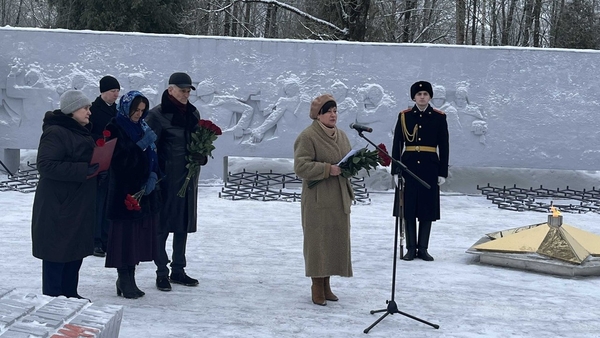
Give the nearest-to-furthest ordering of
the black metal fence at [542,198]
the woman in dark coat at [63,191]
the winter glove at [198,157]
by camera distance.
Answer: the woman in dark coat at [63,191] → the winter glove at [198,157] → the black metal fence at [542,198]

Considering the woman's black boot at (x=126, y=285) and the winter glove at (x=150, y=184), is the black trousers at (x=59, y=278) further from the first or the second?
the winter glove at (x=150, y=184)

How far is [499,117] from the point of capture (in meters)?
13.0

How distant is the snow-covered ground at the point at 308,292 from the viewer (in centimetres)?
555

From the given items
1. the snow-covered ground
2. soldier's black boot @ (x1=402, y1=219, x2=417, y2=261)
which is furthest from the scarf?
soldier's black boot @ (x1=402, y1=219, x2=417, y2=261)

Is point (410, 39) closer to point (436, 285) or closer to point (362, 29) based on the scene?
point (362, 29)

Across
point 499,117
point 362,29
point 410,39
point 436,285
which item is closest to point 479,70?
point 499,117

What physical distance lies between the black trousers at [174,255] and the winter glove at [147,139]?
2.67 feet

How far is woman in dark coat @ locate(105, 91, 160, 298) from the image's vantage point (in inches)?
230

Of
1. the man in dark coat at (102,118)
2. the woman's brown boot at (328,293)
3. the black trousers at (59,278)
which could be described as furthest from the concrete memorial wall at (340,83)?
the black trousers at (59,278)

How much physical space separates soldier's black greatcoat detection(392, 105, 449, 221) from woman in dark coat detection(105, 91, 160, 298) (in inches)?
110

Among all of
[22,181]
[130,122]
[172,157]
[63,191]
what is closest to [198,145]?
[172,157]

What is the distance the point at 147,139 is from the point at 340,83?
24.1 feet

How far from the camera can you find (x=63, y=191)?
5.43 metres

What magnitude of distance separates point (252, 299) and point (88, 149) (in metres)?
1.71
